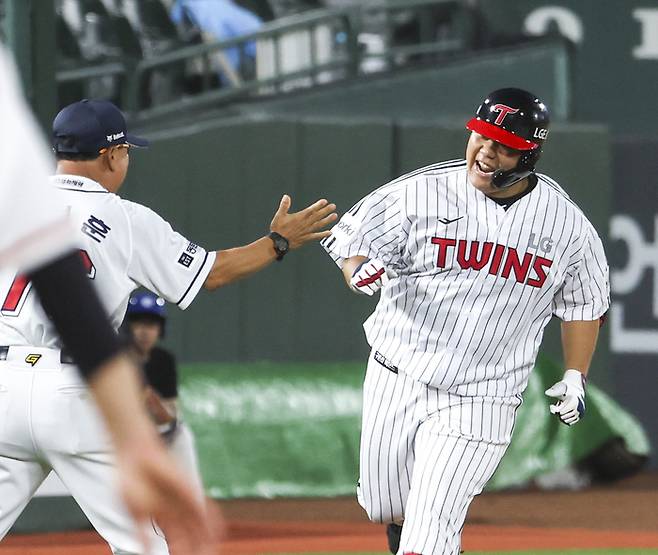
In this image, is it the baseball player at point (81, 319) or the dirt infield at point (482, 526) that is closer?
the baseball player at point (81, 319)

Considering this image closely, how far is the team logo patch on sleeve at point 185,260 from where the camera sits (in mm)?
4352

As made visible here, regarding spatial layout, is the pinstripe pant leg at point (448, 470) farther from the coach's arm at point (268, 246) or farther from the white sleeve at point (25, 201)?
the white sleeve at point (25, 201)

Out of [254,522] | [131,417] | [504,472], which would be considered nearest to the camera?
[131,417]

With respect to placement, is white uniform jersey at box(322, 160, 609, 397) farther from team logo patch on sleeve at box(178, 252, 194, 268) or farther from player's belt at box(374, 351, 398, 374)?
team logo patch on sleeve at box(178, 252, 194, 268)

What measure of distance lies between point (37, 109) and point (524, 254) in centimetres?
354

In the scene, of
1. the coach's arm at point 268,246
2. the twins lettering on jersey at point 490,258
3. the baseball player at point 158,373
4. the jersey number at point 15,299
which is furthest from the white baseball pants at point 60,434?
the baseball player at point 158,373

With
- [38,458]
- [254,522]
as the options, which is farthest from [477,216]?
[254,522]

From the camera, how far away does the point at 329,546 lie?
7.19 meters

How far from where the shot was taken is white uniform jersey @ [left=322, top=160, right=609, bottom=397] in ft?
14.6

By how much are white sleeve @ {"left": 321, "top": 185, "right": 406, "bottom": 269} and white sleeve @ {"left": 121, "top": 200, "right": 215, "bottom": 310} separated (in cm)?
51

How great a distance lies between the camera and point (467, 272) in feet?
14.7

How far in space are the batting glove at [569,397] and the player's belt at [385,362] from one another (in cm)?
49

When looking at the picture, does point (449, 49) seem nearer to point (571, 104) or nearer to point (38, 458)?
point (571, 104)

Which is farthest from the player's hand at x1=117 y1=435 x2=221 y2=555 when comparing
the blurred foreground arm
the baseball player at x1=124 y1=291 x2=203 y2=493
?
the baseball player at x1=124 y1=291 x2=203 y2=493
